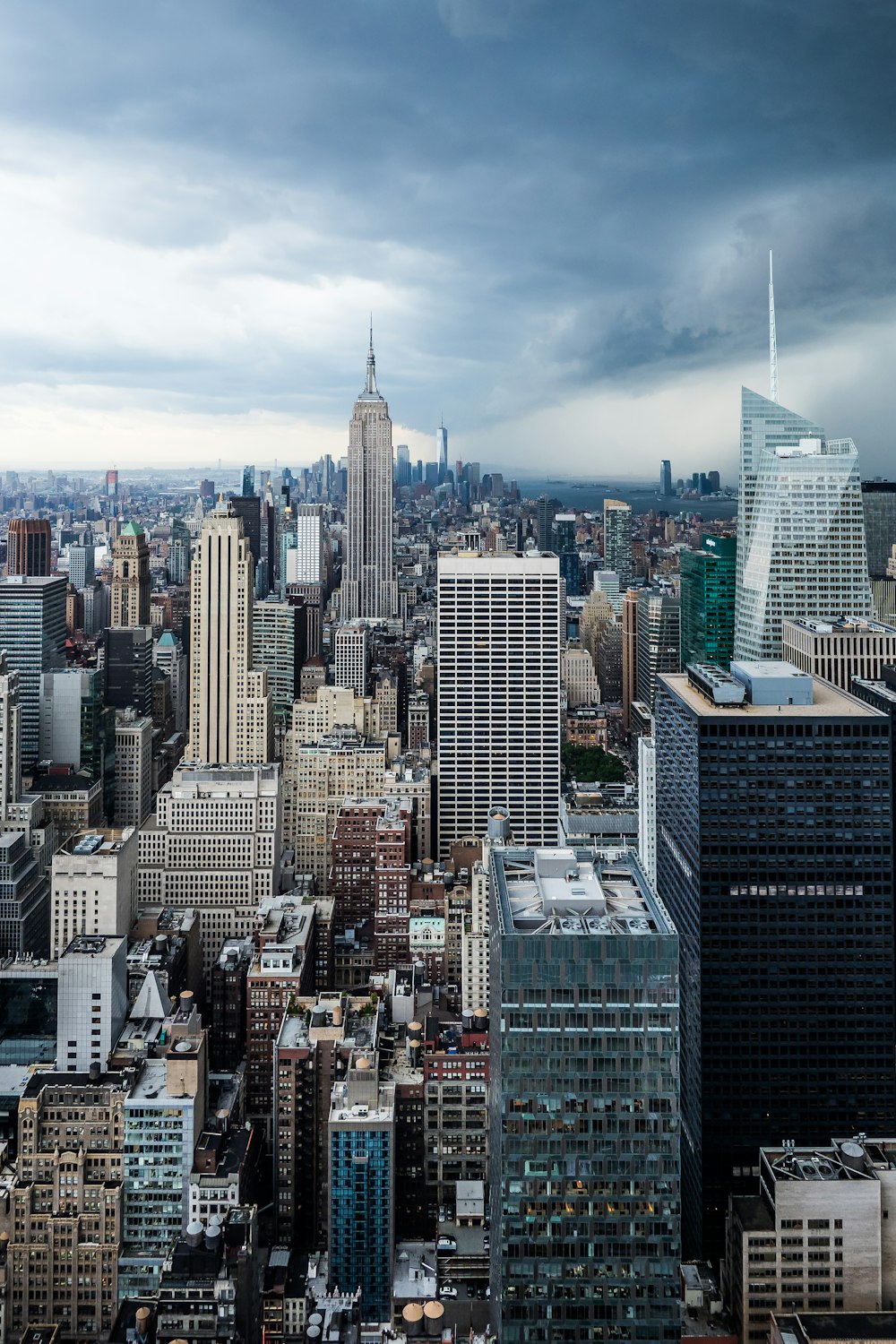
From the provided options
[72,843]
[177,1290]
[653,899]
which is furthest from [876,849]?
[72,843]

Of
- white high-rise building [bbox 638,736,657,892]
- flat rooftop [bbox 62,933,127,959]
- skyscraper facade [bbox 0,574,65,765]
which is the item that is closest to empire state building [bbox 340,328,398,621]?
skyscraper facade [bbox 0,574,65,765]

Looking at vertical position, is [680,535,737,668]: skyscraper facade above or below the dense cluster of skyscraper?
above

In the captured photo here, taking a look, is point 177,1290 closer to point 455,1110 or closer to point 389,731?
point 455,1110

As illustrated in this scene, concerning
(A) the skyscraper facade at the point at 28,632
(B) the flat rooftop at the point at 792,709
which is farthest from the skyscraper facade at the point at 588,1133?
(A) the skyscraper facade at the point at 28,632

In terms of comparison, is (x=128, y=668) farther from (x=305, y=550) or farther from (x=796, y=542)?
(x=796, y=542)

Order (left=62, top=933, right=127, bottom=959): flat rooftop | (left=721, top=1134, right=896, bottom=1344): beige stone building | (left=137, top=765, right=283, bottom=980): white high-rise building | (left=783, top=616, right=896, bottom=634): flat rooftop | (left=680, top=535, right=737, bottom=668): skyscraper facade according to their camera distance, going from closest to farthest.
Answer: (left=721, top=1134, right=896, bottom=1344): beige stone building
(left=62, top=933, right=127, bottom=959): flat rooftop
(left=783, top=616, right=896, bottom=634): flat rooftop
(left=137, top=765, right=283, bottom=980): white high-rise building
(left=680, top=535, right=737, bottom=668): skyscraper facade

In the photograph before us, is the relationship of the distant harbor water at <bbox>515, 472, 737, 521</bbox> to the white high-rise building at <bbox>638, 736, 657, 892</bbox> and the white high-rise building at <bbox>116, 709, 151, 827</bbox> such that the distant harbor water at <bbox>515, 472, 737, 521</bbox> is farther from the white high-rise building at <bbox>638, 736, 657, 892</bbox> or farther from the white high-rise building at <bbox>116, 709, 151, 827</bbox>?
the white high-rise building at <bbox>116, 709, 151, 827</bbox>

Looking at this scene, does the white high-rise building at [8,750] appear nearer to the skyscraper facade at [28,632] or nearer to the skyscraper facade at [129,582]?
the skyscraper facade at [28,632]
